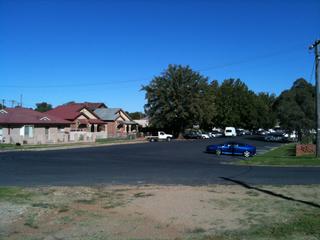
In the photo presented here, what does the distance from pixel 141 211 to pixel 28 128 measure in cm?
5209

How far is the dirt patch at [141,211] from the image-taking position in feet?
31.6

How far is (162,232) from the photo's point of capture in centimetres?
952

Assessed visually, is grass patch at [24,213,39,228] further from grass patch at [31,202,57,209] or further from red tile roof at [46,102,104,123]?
red tile roof at [46,102,104,123]

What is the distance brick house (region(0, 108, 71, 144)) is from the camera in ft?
193

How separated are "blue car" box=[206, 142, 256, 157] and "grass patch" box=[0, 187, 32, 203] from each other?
28.6 m

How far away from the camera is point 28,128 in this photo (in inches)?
2414

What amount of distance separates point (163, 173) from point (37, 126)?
140 feet

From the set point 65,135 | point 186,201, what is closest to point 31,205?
point 186,201

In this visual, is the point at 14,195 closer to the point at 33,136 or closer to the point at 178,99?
the point at 33,136

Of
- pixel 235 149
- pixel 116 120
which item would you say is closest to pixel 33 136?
pixel 235 149

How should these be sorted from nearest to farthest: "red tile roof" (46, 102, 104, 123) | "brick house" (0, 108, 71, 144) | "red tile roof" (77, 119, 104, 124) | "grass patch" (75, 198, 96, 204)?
"grass patch" (75, 198, 96, 204), "brick house" (0, 108, 71, 144), "red tile roof" (46, 102, 104, 123), "red tile roof" (77, 119, 104, 124)

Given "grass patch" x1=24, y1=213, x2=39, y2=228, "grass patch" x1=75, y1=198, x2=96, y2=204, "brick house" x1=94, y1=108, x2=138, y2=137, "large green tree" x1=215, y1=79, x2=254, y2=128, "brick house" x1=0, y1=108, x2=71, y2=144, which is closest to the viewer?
"grass patch" x1=24, y1=213, x2=39, y2=228

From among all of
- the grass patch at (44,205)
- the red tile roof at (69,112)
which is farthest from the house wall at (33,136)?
the grass patch at (44,205)

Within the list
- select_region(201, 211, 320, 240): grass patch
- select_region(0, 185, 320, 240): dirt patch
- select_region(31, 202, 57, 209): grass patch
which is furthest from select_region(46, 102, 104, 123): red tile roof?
select_region(201, 211, 320, 240): grass patch
